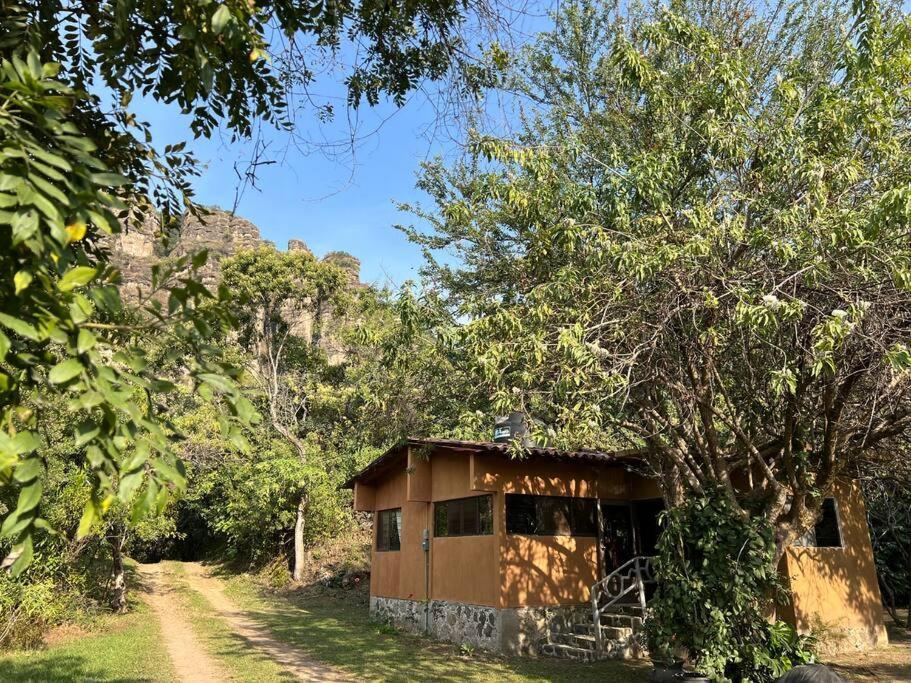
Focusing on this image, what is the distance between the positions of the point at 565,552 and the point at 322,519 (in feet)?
46.1

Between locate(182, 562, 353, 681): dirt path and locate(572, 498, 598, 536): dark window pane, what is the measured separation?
5384 millimetres

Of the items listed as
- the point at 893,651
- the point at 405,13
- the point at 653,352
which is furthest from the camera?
the point at 893,651

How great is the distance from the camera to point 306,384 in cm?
2847

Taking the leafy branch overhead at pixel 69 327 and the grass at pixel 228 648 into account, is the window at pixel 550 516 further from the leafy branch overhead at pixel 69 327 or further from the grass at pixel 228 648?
the leafy branch overhead at pixel 69 327

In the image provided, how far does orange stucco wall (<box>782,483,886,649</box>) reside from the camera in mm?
11648

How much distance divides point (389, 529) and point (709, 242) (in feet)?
41.3

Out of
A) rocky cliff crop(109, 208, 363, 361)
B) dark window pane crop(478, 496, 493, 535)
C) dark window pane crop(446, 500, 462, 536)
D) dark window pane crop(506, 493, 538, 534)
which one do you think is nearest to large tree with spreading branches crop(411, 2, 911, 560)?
rocky cliff crop(109, 208, 363, 361)

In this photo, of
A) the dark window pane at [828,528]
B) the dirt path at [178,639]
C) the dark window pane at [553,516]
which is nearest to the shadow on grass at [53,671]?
the dirt path at [178,639]

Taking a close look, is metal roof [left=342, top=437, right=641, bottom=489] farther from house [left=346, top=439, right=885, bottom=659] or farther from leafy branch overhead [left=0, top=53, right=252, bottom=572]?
leafy branch overhead [left=0, top=53, right=252, bottom=572]

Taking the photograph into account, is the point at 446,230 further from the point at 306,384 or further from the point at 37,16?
the point at 306,384

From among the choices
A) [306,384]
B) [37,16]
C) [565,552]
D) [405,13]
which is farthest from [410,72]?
[306,384]

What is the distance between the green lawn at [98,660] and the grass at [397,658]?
262 centimetres

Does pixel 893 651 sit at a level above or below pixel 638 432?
below

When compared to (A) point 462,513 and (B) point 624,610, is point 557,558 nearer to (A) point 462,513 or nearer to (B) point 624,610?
(B) point 624,610
